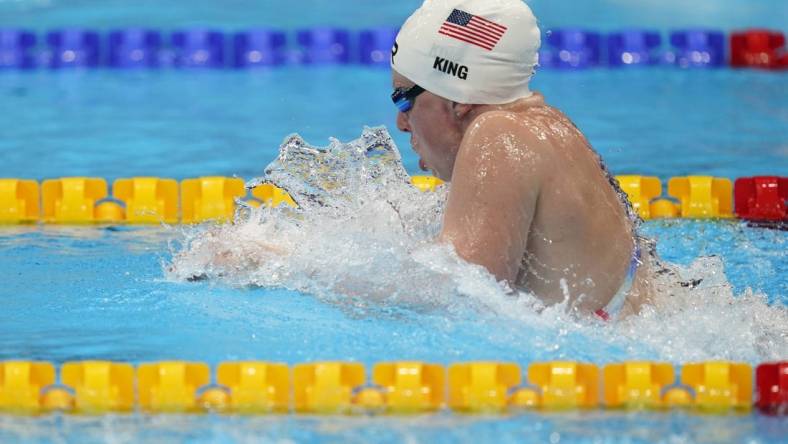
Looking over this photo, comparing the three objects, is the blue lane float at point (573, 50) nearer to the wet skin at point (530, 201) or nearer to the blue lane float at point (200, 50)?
the blue lane float at point (200, 50)

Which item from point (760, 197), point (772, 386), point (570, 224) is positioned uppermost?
point (760, 197)

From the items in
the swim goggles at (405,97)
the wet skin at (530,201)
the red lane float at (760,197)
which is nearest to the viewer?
the wet skin at (530,201)

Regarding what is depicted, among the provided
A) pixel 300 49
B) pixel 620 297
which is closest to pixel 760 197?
pixel 620 297

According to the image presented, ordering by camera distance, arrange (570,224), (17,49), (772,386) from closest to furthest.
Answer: (772,386)
(570,224)
(17,49)

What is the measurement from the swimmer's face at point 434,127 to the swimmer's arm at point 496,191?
16cm

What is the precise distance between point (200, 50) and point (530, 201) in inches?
211

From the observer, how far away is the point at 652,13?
9539 millimetres

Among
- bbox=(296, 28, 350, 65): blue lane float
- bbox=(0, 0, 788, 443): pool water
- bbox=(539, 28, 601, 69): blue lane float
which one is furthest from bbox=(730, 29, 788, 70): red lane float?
bbox=(296, 28, 350, 65): blue lane float

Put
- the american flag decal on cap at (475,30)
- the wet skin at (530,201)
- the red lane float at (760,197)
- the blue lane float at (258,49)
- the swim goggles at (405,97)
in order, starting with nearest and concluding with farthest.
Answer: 1. the wet skin at (530,201)
2. the american flag decal on cap at (475,30)
3. the swim goggles at (405,97)
4. the red lane float at (760,197)
5. the blue lane float at (258,49)

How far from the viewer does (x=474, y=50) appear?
10.3ft

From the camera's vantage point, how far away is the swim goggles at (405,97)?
3.25 meters

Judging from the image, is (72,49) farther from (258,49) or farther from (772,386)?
(772,386)

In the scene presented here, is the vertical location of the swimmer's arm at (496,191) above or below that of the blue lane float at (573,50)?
below

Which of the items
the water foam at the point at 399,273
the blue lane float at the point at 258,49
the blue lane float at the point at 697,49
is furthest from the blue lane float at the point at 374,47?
the water foam at the point at 399,273
